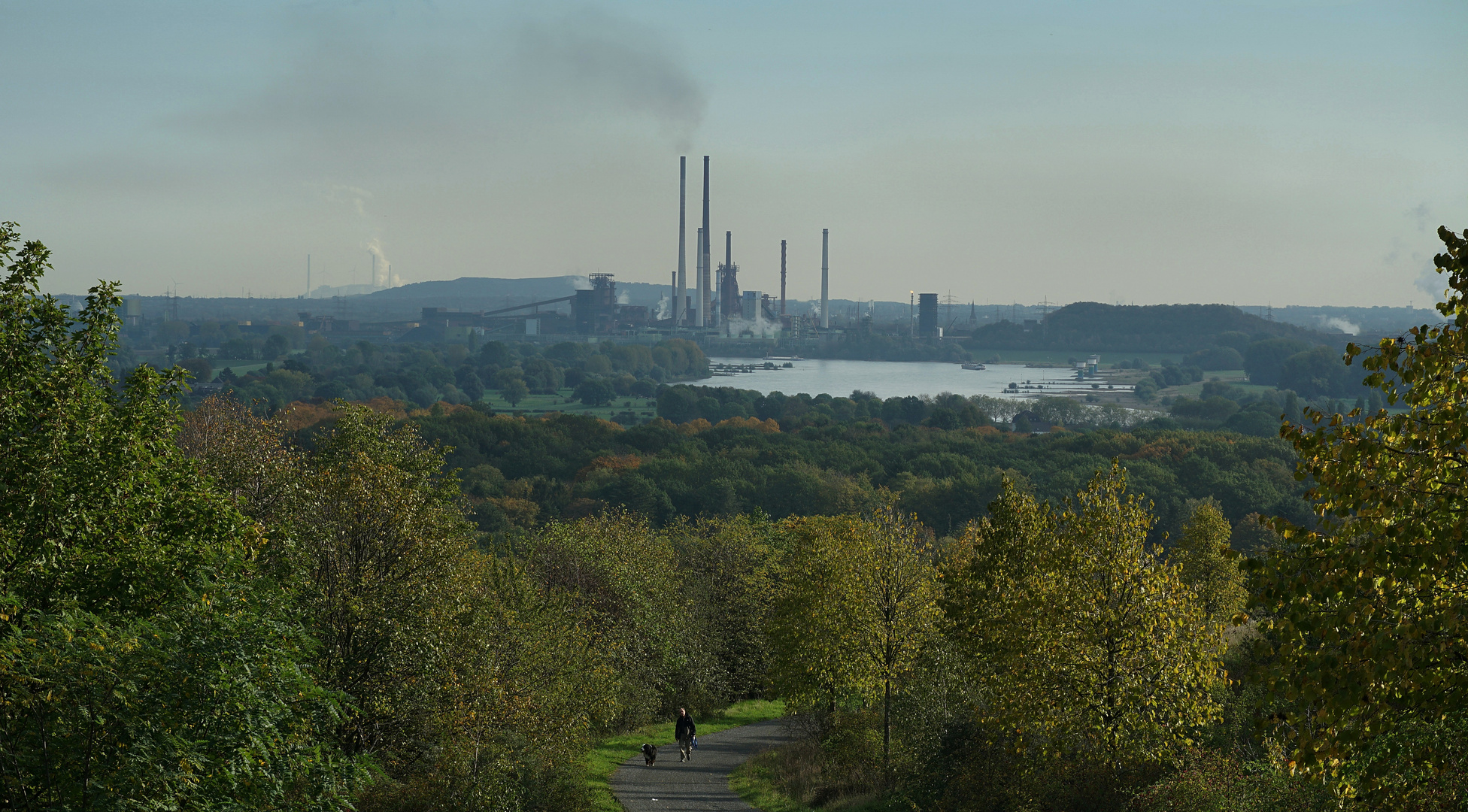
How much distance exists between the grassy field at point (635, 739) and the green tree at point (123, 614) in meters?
11.7

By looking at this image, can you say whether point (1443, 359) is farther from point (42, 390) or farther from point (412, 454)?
point (412, 454)

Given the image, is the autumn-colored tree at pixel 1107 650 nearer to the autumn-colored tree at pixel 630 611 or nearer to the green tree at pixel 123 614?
the green tree at pixel 123 614

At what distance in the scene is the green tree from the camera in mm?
11156

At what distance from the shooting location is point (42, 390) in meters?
16.1

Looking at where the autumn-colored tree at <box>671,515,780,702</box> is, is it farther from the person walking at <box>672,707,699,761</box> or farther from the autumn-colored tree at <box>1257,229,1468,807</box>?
the autumn-colored tree at <box>1257,229,1468,807</box>

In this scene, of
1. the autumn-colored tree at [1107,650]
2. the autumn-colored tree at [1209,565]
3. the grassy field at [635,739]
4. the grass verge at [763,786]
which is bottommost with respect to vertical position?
the grassy field at [635,739]

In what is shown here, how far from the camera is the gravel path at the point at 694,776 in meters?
29.4

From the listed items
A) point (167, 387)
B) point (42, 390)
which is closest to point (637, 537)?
point (167, 387)

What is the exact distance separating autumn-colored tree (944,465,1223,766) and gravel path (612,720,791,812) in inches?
421

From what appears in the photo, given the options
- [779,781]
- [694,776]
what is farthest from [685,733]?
[779,781]

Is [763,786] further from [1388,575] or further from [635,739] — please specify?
[1388,575]

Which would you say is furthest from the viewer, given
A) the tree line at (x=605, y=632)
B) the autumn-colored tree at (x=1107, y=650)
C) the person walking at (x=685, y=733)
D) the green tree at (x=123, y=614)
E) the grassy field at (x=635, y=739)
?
the person walking at (x=685, y=733)

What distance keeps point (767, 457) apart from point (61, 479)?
12843cm

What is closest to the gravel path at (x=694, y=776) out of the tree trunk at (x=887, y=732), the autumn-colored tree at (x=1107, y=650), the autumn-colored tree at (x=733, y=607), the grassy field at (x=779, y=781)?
the grassy field at (x=779, y=781)
